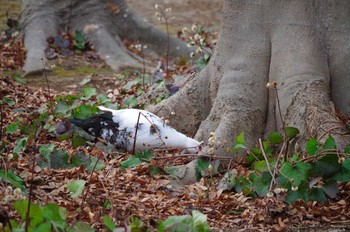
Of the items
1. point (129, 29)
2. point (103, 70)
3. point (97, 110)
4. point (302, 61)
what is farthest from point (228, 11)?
point (129, 29)

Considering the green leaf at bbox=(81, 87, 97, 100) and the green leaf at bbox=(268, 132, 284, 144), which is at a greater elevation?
the green leaf at bbox=(268, 132, 284, 144)

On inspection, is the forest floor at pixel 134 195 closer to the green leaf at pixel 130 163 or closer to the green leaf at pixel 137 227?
the green leaf at pixel 130 163

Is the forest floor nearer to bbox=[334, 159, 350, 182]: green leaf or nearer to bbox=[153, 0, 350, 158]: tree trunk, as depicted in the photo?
bbox=[334, 159, 350, 182]: green leaf

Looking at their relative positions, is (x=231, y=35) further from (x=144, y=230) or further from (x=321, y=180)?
(x=144, y=230)

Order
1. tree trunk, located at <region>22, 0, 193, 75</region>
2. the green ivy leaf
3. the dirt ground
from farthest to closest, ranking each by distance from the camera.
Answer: the dirt ground → tree trunk, located at <region>22, 0, 193, 75</region> → the green ivy leaf

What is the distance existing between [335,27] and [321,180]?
1.55m

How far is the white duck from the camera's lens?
6.06 m

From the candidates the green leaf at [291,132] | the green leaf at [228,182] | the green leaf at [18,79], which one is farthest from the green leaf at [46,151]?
the green leaf at [18,79]

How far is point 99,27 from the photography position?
1100cm

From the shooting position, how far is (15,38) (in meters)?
11.0

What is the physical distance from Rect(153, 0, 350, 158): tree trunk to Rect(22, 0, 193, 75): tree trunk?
14.2ft

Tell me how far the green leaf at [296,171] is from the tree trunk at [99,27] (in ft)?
18.5

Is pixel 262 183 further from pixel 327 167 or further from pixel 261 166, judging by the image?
pixel 327 167

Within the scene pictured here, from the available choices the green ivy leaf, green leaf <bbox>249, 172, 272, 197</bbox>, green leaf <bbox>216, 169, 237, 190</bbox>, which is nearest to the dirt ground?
green leaf <bbox>216, 169, 237, 190</bbox>
